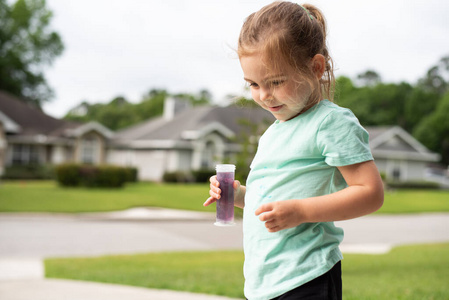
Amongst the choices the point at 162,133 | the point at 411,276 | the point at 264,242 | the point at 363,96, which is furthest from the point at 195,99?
the point at 264,242

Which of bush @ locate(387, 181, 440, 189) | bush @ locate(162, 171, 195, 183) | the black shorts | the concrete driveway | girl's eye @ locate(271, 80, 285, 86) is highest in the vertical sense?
girl's eye @ locate(271, 80, 285, 86)

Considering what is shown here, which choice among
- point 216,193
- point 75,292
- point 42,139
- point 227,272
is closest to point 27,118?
point 42,139

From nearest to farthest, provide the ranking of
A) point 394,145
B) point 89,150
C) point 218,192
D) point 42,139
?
point 218,192 → point 42,139 → point 89,150 → point 394,145

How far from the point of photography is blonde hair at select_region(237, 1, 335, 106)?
177 cm

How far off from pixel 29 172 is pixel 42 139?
2508 millimetres

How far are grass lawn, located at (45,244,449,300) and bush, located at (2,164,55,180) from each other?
26303mm

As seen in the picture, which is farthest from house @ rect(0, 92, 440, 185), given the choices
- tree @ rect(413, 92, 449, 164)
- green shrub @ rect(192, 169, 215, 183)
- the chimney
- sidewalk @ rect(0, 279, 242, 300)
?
sidewalk @ rect(0, 279, 242, 300)

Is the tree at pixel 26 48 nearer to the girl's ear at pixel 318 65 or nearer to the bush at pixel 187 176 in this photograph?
the bush at pixel 187 176

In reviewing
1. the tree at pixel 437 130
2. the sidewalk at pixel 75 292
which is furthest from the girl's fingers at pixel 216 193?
the tree at pixel 437 130

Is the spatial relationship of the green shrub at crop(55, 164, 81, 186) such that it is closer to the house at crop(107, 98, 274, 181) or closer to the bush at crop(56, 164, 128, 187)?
the bush at crop(56, 164, 128, 187)

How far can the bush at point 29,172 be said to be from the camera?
3259 centimetres

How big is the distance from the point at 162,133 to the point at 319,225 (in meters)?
35.6

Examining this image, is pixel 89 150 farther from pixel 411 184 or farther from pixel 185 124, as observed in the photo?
pixel 411 184

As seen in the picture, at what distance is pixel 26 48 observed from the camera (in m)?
49.1
